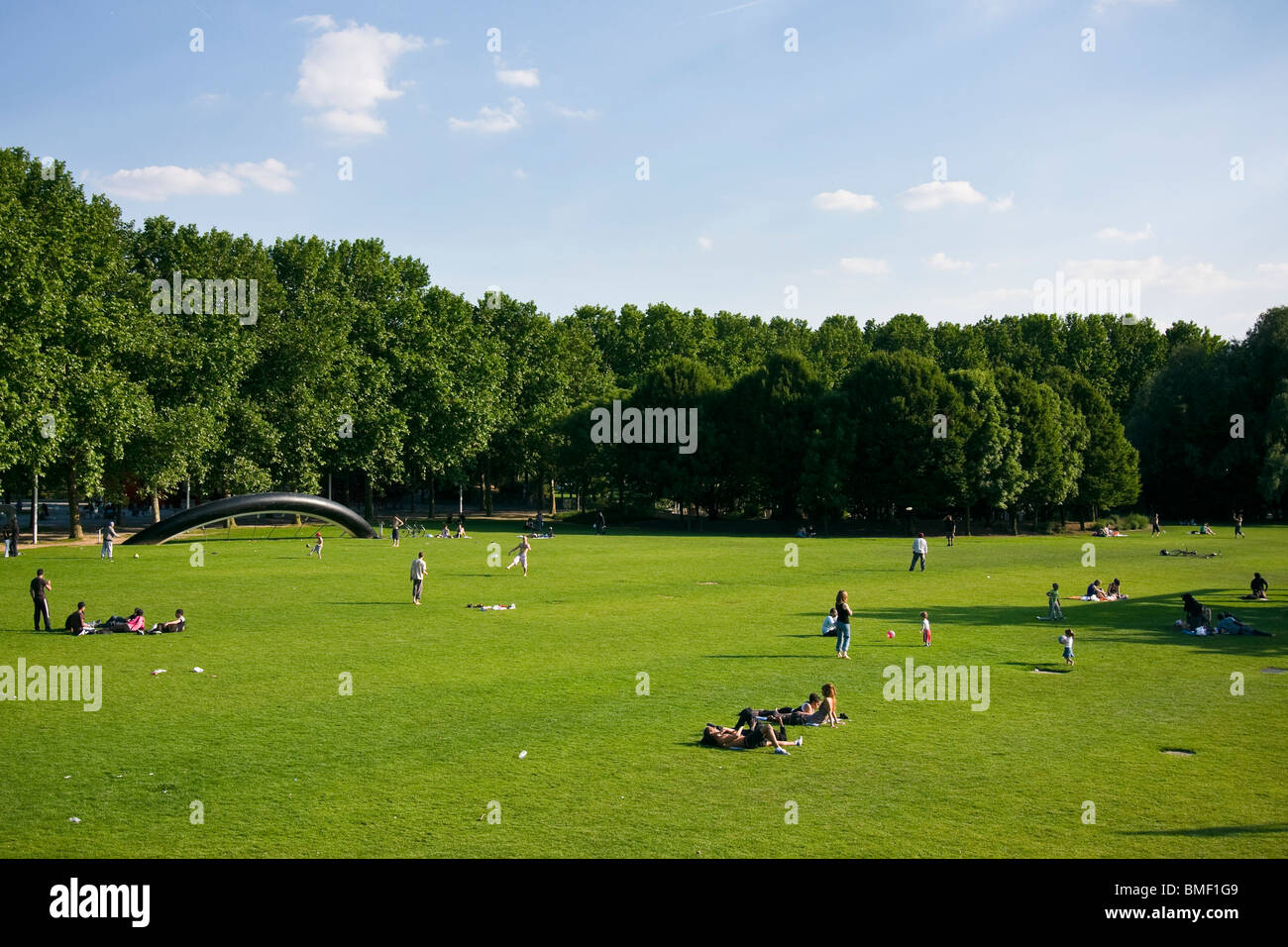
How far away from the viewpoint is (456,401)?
101 metres

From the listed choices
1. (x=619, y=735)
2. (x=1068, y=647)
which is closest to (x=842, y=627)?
(x=1068, y=647)

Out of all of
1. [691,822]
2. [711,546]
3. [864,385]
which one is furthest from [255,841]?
[864,385]

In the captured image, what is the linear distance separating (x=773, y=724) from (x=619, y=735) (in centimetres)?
299

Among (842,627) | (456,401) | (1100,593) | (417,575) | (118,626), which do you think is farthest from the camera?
(456,401)

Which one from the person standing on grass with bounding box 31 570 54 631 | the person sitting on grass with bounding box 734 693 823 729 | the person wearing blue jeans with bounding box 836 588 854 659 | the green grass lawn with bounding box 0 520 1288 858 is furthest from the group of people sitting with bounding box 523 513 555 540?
the person sitting on grass with bounding box 734 693 823 729

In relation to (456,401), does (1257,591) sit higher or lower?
lower

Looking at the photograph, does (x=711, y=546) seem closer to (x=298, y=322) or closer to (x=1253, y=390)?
(x=298, y=322)

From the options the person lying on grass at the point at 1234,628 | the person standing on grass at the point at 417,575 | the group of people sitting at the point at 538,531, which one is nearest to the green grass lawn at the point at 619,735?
the person standing on grass at the point at 417,575

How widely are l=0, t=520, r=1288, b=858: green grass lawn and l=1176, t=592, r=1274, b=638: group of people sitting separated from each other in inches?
22.4

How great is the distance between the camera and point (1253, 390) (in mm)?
106562

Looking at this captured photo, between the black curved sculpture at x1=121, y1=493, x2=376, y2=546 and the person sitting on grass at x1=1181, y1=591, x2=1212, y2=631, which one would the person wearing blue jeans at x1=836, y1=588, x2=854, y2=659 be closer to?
the person sitting on grass at x1=1181, y1=591, x2=1212, y2=631

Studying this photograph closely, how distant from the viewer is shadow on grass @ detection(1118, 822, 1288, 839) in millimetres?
13164

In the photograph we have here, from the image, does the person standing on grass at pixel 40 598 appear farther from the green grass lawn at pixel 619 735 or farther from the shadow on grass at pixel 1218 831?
the shadow on grass at pixel 1218 831

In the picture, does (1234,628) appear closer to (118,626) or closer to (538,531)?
(118,626)
